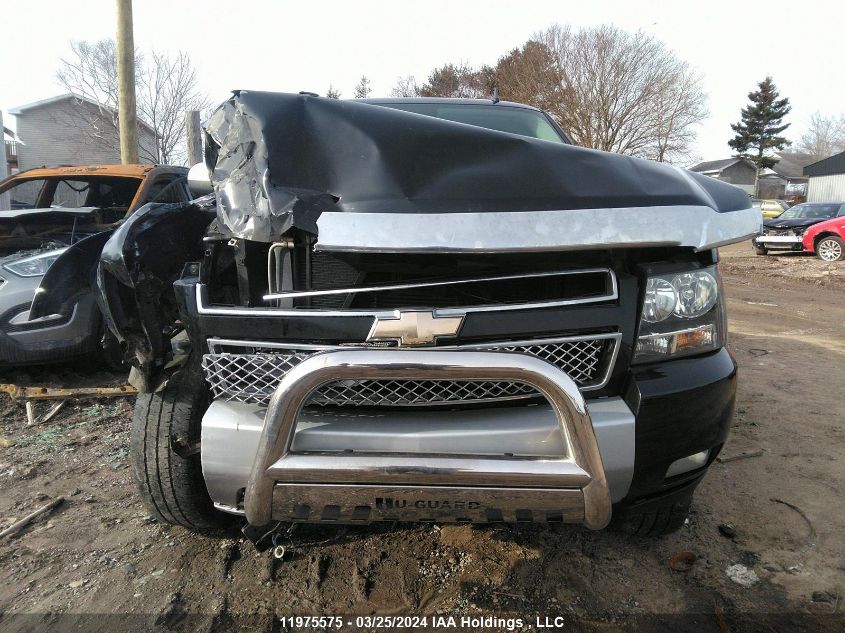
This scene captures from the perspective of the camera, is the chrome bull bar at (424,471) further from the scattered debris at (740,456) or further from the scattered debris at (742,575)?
the scattered debris at (740,456)

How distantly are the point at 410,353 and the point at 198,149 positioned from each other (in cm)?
484

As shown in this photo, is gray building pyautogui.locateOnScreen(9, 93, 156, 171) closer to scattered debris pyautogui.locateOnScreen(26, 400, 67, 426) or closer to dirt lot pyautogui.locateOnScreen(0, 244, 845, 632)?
scattered debris pyautogui.locateOnScreen(26, 400, 67, 426)

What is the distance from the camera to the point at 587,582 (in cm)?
215

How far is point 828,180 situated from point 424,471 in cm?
5818

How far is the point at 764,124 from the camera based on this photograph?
55688 mm

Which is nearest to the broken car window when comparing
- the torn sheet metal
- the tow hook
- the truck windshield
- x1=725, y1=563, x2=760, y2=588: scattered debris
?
the truck windshield

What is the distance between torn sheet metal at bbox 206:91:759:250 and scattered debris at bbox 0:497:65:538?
182 cm

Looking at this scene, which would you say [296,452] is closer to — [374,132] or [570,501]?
[570,501]

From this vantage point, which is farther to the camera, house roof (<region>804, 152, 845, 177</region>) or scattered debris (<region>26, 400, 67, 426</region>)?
house roof (<region>804, 152, 845, 177</region>)

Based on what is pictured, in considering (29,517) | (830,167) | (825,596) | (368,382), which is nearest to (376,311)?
(368,382)

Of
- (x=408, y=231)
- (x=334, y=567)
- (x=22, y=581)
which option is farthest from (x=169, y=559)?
(x=408, y=231)

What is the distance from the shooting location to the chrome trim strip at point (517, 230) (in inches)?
58.0

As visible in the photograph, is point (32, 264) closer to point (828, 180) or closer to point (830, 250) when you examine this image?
point (830, 250)

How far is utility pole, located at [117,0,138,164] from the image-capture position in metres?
8.47
